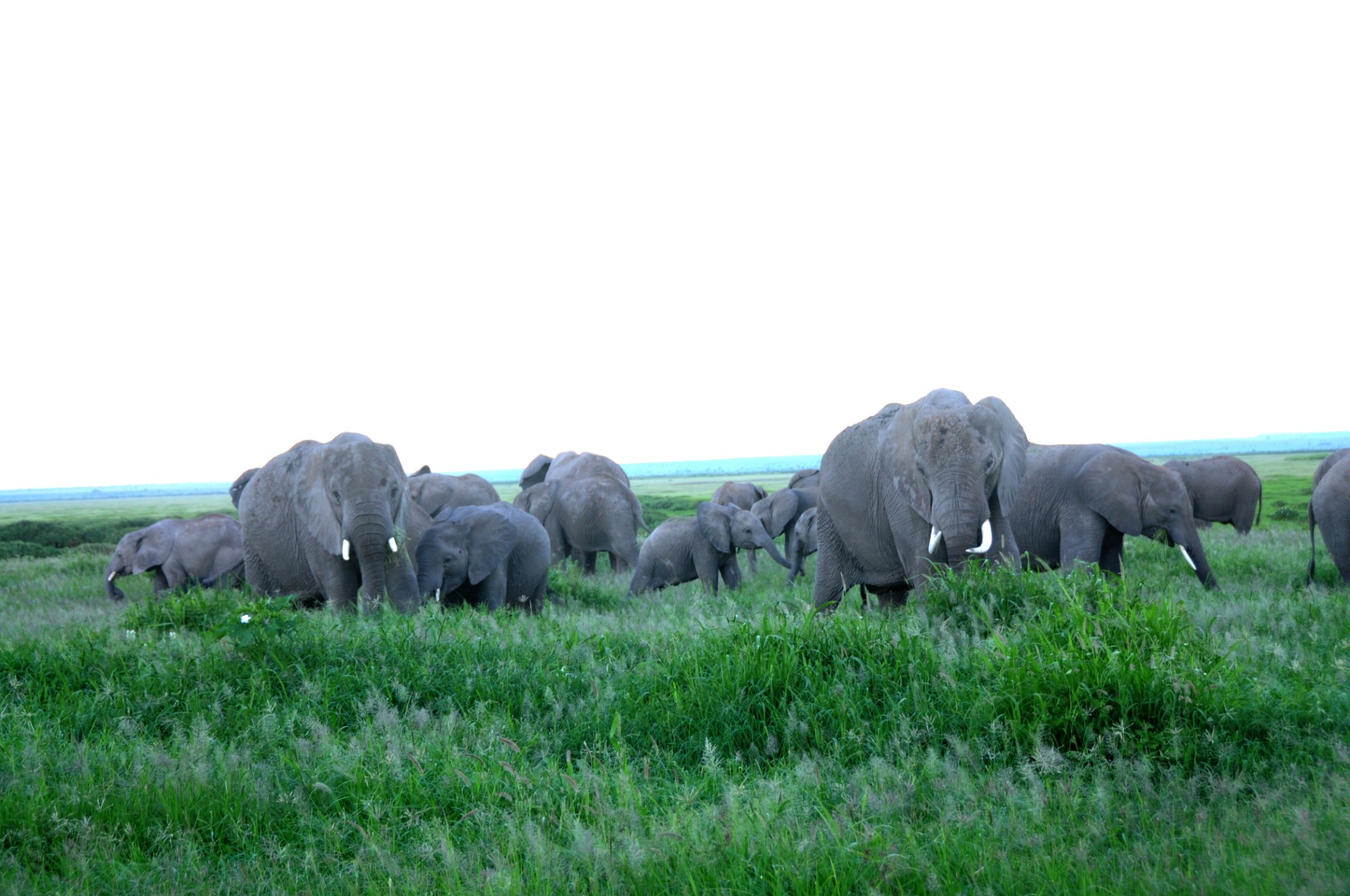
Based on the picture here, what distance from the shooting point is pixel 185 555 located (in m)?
16.5

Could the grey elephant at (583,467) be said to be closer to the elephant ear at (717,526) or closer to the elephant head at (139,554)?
the elephant ear at (717,526)

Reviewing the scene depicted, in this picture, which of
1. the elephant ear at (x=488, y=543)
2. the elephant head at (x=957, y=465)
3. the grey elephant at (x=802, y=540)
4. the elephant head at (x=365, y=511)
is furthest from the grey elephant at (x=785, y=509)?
the elephant head at (x=957, y=465)

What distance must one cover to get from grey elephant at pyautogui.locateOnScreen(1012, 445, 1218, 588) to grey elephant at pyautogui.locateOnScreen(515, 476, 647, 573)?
8.74 m

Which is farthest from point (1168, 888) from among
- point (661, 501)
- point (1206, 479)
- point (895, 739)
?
point (661, 501)

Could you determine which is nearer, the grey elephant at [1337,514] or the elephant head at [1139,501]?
the grey elephant at [1337,514]

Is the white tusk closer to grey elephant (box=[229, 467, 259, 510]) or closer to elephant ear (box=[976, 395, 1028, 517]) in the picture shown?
elephant ear (box=[976, 395, 1028, 517])

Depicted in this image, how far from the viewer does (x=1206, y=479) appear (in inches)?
849

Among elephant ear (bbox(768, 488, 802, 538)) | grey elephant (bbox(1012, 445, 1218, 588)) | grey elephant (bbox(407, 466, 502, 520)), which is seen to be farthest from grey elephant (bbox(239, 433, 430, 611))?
elephant ear (bbox(768, 488, 802, 538))

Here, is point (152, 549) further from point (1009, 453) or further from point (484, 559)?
point (1009, 453)

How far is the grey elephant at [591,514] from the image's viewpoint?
19.0 metres

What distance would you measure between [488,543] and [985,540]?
615 centimetres

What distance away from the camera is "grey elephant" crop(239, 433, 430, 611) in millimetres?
8766

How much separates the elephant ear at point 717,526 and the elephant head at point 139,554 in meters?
9.39

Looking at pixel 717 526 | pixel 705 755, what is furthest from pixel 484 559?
pixel 705 755
